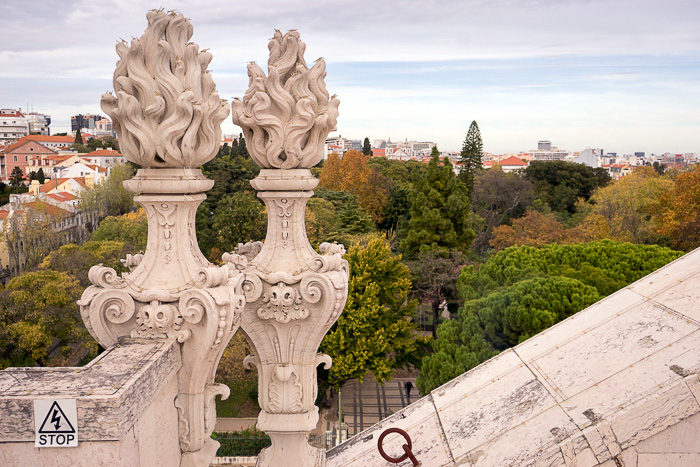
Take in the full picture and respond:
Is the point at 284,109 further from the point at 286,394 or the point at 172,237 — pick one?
the point at 286,394

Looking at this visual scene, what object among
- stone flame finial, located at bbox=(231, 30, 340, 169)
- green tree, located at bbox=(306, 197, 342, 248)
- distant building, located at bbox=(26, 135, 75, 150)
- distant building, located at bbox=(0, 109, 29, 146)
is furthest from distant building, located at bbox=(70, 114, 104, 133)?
stone flame finial, located at bbox=(231, 30, 340, 169)

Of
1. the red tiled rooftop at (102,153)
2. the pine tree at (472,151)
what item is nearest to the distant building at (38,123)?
the red tiled rooftop at (102,153)

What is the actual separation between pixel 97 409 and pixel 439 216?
29.5 m

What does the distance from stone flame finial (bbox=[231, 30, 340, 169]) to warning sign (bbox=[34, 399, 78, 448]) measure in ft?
8.35

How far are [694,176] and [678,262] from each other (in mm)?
25169

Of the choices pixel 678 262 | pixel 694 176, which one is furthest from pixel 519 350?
pixel 694 176

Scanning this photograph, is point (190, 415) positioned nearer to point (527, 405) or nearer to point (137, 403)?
point (137, 403)

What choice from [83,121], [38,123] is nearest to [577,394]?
[38,123]

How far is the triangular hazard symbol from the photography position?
115 inches

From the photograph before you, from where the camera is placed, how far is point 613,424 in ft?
14.4

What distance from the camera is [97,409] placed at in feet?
9.64

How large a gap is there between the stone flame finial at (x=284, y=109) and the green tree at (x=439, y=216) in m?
26.4

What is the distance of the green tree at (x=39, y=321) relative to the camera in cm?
2142

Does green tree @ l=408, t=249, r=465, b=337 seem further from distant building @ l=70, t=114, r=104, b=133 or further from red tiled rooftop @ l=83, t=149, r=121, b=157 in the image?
distant building @ l=70, t=114, r=104, b=133
